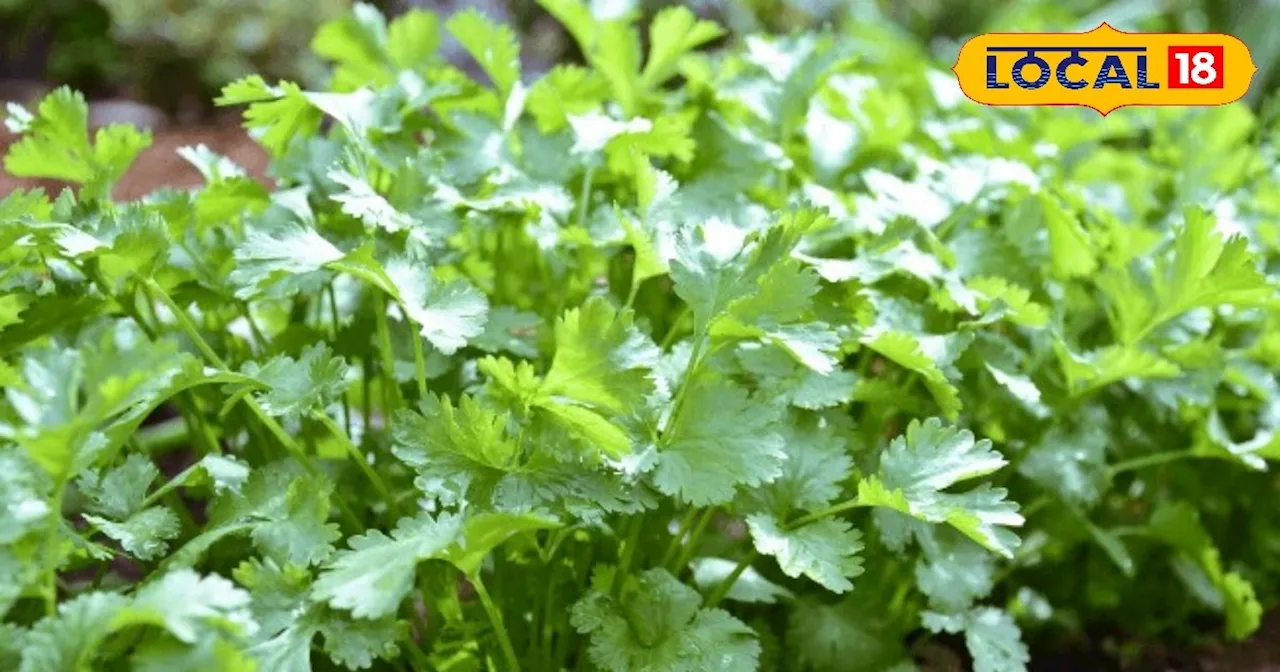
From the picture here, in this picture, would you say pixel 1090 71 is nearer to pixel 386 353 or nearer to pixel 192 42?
pixel 386 353

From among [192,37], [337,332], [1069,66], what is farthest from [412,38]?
[192,37]

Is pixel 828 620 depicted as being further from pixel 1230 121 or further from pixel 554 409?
pixel 1230 121

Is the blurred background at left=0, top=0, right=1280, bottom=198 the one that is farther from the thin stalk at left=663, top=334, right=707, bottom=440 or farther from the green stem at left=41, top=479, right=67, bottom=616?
the green stem at left=41, top=479, right=67, bottom=616

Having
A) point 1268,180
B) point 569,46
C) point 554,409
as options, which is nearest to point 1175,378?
point 1268,180

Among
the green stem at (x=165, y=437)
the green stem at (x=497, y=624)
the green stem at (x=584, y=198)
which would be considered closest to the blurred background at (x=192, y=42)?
the green stem at (x=165, y=437)

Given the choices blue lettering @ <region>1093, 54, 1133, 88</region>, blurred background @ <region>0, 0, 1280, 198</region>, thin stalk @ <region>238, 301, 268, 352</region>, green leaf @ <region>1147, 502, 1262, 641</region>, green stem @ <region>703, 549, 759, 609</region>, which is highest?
thin stalk @ <region>238, 301, 268, 352</region>

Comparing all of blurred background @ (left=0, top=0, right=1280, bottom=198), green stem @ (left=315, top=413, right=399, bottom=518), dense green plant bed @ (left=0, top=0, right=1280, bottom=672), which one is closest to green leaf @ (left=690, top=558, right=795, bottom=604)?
dense green plant bed @ (left=0, top=0, right=1280, bottom=672)

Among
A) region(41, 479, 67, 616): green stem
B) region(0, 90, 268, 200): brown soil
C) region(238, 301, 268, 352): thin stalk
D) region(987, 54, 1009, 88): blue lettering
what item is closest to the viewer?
region(41, 479, 67, 616): green stem

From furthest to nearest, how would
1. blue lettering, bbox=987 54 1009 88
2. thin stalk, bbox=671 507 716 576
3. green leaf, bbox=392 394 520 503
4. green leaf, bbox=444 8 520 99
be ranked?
blue lettering, bbox=987 54 1009 88, green leaf, bbox=444 8 520 99, thin stalk, bbox=671 507 716 576, green leaf, bbox=392 394 520 503
